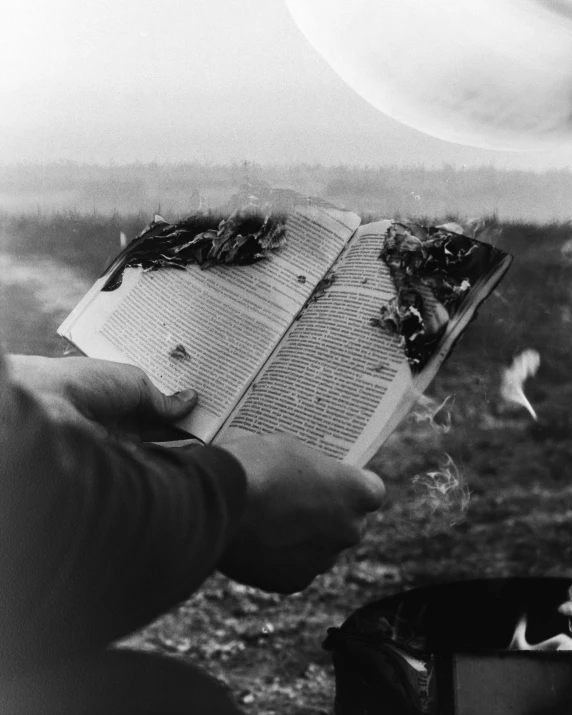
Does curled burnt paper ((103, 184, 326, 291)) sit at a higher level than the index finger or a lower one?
higher

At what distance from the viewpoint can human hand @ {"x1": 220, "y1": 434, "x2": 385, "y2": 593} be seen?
0.95 metres

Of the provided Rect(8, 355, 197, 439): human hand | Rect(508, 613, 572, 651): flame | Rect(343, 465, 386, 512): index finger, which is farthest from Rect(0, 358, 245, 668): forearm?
Rect(508, 613, 572, 651): flame

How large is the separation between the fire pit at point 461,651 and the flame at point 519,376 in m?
0.24

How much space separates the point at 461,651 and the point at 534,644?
10 cm

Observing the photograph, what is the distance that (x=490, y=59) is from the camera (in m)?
0.95

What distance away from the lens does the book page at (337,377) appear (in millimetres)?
947

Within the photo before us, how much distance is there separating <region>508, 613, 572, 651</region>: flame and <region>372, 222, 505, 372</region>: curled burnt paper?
0.36 meters

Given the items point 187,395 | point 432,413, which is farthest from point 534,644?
point 187,395

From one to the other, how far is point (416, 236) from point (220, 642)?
0.59 meters

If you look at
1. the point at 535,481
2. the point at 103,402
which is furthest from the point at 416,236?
the point at 103,402

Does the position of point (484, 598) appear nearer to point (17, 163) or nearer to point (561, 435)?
point (561, 435)

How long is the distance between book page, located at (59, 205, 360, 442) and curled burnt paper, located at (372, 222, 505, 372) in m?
0.08

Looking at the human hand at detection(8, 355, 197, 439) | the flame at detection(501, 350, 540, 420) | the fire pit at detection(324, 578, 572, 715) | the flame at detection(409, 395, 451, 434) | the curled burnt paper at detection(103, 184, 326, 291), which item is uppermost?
the curled burnt paper at detection(103, 184, 326, 291)

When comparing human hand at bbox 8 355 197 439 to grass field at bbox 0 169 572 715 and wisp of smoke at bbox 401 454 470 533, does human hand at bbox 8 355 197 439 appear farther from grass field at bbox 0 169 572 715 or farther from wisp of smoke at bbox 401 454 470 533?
wisp of smoke at bbox 401 454 470 533
